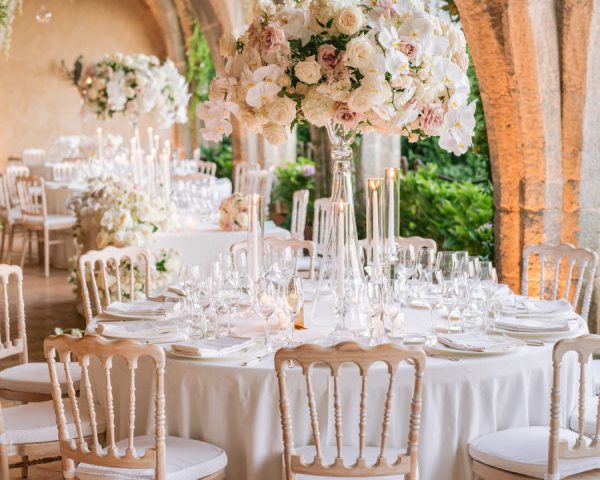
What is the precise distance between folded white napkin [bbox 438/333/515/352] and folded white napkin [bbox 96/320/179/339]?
A: 1050 millimetres

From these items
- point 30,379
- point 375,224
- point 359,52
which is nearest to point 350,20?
point 359,52

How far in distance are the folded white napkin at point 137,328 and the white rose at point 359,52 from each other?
4.00 feet

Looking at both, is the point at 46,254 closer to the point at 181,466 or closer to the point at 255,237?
the point at 255,237

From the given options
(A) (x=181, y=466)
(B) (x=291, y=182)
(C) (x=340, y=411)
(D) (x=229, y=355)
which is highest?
(B) (x=291, y=182)

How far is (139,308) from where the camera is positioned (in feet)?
13.7

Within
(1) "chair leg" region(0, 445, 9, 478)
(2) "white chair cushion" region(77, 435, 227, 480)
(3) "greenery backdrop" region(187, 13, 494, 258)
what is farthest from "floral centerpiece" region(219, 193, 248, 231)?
(2) "white chair cushion" region(77, 435, 227, 480)

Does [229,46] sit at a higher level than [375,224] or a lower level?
higher

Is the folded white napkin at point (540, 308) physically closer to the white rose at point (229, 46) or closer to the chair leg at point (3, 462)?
the white rose at point (229, 46)

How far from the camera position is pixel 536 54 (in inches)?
223

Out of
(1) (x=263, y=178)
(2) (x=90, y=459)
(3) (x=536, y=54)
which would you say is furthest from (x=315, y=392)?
(1) (x=263, y=178)

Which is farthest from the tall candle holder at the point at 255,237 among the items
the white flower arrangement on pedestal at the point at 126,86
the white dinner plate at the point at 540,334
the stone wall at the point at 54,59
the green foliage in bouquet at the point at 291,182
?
the stone wall at the point at 54,59

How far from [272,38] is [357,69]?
0.34m

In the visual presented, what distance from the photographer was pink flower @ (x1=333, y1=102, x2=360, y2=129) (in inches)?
142

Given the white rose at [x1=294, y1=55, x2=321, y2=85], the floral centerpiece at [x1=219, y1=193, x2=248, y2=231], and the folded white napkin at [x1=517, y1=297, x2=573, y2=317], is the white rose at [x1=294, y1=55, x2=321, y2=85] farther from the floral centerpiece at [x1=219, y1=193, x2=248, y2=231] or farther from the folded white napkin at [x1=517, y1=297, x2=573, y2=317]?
the floral centerpiece at [x1=219, y1=193, x2=248, y2=231]
